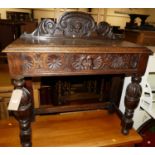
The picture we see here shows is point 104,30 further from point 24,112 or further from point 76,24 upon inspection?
point 24,112

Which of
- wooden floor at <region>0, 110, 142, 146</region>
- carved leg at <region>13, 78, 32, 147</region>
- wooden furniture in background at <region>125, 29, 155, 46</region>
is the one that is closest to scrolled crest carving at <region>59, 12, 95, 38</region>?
carved leg at <region>13, 78, 32, 147</region>

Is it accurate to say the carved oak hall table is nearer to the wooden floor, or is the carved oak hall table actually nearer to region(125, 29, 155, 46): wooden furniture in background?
the wooden floor

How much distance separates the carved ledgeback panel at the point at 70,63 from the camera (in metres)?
0.63

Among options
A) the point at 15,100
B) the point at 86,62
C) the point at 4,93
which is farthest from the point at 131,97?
the point at 4,93

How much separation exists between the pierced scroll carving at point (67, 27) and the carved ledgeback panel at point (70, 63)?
0.49ft

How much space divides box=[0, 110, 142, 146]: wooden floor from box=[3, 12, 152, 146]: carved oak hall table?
0.52 feet

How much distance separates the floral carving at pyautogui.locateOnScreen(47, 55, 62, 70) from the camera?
0.65m

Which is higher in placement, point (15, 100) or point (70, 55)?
point (70, 55)

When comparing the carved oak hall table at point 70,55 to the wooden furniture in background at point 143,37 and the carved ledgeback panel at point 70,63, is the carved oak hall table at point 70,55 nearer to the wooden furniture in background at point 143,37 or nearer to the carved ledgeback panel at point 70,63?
the carved ledgeback panel at point 70,63

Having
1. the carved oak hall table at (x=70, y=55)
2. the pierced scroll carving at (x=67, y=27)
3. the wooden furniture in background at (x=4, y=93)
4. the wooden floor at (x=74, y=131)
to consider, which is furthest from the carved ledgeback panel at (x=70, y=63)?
the wooden furniture in background at (x=4, y=93)

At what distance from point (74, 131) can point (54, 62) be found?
20.2 inches

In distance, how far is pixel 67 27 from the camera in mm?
765
